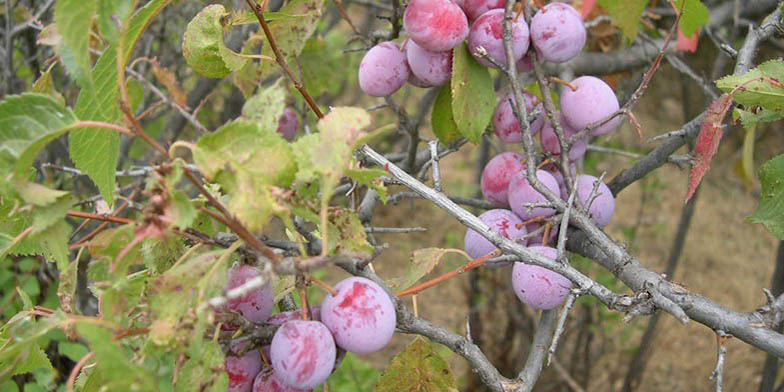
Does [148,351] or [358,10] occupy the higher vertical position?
[148,351]

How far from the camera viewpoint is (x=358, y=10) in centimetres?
425

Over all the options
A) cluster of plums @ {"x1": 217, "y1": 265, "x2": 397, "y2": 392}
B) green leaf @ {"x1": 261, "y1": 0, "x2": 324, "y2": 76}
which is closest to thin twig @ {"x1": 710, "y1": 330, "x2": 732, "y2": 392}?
cluster of plums @ {"x1": 217, "y1": 265, "x2": 397, "y2": 392}

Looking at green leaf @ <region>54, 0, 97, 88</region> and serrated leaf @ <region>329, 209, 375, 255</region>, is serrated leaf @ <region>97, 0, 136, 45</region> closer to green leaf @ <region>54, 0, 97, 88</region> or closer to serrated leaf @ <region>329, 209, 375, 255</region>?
green leaf @ <region>54, 0, 97, 88</region>

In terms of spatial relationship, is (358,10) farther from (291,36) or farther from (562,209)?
(562,209)

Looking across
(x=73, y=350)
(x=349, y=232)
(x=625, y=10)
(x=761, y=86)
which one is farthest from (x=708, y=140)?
(x=73, y=350)

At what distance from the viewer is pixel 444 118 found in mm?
921

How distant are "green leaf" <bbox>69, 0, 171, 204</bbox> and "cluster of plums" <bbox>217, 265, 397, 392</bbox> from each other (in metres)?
0.14

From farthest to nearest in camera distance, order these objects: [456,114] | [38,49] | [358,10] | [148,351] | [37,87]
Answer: [358,10] → [38,49] → [37,87] → [456,114] → [148,351]

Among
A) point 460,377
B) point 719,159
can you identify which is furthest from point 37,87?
point 719,159

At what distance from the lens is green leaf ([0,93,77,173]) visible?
491 mm

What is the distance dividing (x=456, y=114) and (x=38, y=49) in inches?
52.9

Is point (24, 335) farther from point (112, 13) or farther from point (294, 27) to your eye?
point (294, 27)

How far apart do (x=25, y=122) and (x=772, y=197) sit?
2.43 ft

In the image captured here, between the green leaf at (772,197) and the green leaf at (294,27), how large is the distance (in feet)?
1.92
